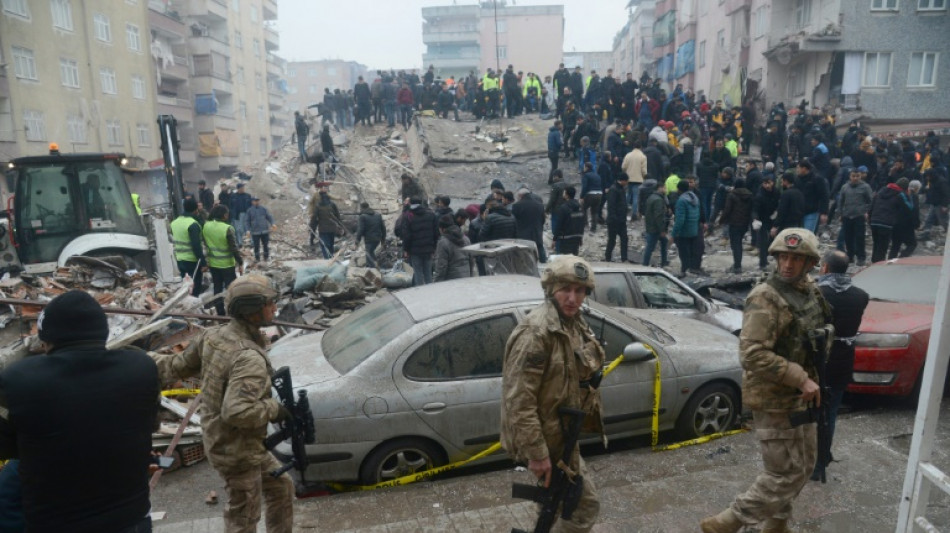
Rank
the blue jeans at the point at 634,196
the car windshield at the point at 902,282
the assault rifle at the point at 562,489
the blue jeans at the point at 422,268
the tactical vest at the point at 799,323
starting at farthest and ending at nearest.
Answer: the blue jeans at the point at 634,196 → the blue jeans at the point at 422,268 → the car windshield at the point at 902,282 → the tactical vest at the point at 799,323 → the assault rifle at the point at 562,489

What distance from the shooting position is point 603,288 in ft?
22.0

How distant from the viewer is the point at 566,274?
115 inches

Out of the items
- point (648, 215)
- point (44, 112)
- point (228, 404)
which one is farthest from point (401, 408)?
point (44, 112)

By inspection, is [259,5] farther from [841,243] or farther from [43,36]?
[841,243]

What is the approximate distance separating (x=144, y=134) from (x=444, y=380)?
36.9 meters

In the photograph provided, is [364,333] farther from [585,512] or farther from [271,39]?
[271,39]

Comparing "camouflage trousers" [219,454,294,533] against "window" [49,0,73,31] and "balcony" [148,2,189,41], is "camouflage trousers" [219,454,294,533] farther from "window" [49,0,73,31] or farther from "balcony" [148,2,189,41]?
"balcony" [148,2,189,41]

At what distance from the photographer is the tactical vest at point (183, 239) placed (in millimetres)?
9562

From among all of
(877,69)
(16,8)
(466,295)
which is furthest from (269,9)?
(466,295)

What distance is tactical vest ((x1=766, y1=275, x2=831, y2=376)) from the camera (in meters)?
3.38

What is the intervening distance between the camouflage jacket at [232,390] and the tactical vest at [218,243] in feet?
20.9

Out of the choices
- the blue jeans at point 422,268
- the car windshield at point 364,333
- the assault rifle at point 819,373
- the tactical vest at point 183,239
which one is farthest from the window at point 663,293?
the tactical vest at point 183,239

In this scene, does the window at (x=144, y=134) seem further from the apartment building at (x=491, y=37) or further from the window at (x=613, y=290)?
the apartment building at (x=491, y=37)

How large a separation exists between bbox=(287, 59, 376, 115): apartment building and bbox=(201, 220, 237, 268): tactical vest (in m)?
91.5
